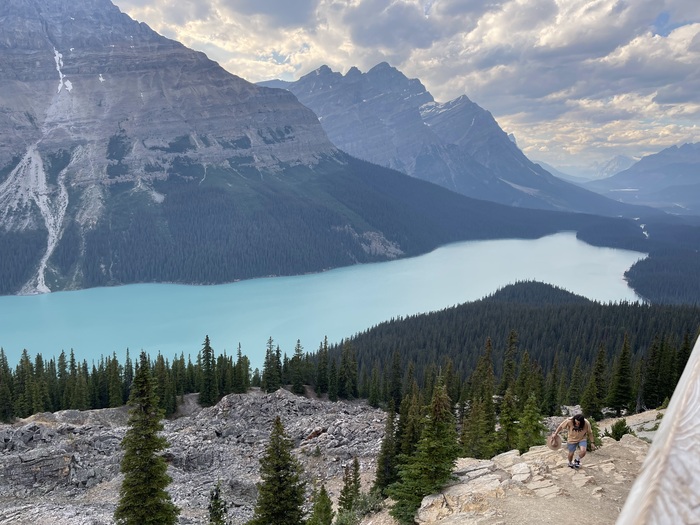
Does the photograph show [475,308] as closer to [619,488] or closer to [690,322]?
[690,322]

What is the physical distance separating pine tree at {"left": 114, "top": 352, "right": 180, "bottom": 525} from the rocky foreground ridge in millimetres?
6805

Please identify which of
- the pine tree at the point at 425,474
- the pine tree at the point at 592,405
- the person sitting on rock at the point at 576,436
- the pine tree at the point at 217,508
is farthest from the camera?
the pine tree at the point at 592,405

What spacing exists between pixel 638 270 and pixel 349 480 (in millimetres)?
200007

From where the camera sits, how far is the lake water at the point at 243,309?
10638cm

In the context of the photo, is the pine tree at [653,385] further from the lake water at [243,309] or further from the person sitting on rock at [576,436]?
the lake water at [243,309]

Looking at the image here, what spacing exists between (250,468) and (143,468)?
18.5m

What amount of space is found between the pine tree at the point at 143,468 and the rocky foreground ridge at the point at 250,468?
6.81 metres

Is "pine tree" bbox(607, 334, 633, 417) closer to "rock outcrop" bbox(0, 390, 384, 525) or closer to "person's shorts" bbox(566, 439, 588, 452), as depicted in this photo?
"rock outcrop" bbox(0, 390, 384, 525)

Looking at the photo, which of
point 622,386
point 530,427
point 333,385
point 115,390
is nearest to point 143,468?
point 530,427

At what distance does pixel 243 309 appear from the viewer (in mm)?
136375

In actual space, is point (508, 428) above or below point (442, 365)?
above

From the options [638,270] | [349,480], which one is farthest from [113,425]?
[638,270]

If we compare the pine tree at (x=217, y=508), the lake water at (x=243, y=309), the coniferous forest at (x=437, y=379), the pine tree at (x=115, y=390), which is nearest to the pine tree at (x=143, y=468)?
the coniferous forest at (x=437, y=379)

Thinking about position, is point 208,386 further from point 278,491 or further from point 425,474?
point 425,474
